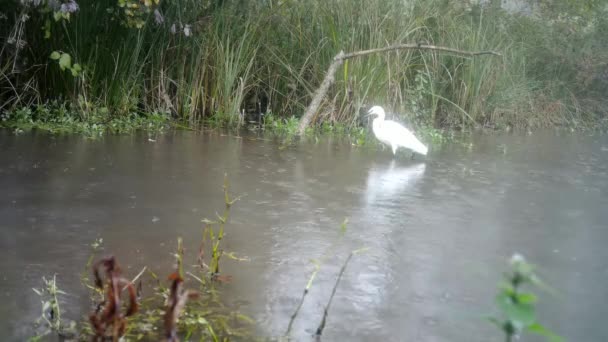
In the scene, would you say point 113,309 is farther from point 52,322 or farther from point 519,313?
point 519,313

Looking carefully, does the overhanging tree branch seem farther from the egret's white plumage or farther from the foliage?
the foliage

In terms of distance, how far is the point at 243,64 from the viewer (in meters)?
7.40

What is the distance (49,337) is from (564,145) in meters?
7.20

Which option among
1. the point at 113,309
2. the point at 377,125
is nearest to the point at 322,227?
the point at 113,309

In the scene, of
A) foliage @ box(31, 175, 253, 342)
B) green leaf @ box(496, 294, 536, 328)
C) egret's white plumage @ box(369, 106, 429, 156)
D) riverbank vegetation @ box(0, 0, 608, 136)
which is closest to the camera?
green leaf @ box(496, 294, 536, 328)

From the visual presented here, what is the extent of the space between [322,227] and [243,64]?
170 inches

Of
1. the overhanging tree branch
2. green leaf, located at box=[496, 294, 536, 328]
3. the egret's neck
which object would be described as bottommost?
green leaf, located at box=[496, 294, 536, 328]

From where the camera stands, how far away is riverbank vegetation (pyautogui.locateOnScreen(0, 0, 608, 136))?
6.45 meters

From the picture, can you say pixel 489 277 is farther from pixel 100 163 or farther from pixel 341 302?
pixel 100 163

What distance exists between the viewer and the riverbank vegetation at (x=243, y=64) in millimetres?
6449

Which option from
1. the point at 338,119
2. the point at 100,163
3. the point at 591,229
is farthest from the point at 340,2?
the point at 591,229

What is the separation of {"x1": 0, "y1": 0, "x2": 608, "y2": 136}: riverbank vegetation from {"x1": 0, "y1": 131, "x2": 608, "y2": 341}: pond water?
1100mm

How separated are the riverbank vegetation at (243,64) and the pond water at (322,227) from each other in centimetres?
110

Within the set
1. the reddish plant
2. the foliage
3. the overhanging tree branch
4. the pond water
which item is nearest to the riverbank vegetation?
the overhanging tree branch
